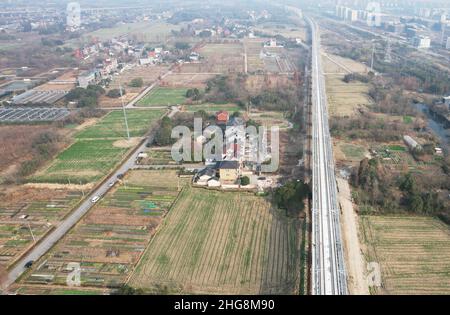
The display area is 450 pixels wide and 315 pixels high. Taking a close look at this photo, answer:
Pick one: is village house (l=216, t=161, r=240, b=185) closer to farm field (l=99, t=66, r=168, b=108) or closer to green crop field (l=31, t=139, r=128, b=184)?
green crop field (l=31, t=139, r=128, b=184)

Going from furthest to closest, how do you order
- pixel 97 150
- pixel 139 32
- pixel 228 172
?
pixel 139 32
pixel 97 150
pixel 228 172

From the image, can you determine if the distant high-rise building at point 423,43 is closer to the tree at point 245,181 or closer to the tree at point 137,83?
the tree at point 137,83

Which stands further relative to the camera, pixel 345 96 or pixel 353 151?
pixel 345 96


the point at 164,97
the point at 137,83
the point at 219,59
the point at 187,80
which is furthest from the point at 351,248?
the point at 219,59

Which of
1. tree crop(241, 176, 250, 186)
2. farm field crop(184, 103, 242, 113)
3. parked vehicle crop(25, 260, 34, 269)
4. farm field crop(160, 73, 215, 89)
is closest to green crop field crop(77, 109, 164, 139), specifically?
farm field crop(184, 103, 242, 113)

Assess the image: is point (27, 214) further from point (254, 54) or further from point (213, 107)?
point (254, 54)
